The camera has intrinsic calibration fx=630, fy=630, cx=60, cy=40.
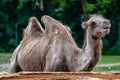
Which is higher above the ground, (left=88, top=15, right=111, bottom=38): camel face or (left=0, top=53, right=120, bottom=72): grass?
(left=88, top=15, right=111, bottom=38): camel face

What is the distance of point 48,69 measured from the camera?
29.9 feet

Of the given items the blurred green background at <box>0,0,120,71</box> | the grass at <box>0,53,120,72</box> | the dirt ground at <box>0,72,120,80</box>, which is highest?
the dirt ground at <box>0,72,120,80</box>

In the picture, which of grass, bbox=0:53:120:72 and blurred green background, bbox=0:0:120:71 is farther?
blurred green background, bbox=0:0:120:71

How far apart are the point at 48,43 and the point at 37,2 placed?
2528 cm

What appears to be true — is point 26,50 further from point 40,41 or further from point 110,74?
point 110,74

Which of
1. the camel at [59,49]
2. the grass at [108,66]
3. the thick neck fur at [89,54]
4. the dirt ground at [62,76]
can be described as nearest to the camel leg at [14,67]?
the camel at [59,49]

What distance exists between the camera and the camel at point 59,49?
8.64m

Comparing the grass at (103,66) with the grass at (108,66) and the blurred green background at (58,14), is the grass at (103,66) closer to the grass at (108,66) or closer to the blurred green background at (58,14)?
the grass at (108,66)

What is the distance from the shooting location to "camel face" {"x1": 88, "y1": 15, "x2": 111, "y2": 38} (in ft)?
27.7

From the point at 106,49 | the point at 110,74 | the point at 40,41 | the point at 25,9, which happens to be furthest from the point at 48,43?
the point at 25,9

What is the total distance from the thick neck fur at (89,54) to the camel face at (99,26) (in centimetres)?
10

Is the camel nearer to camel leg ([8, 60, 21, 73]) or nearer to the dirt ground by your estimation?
camel leg ([8, 60, 21, 73])

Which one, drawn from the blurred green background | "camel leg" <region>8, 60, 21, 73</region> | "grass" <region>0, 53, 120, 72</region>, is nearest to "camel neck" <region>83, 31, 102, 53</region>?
"camel leg" <region>8, 60, 21, 73</region>

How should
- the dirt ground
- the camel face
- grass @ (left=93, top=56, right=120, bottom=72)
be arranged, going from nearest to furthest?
the dirt ground < the camel face < grass @ (left=93, top=56, right=120, bottom=72)
